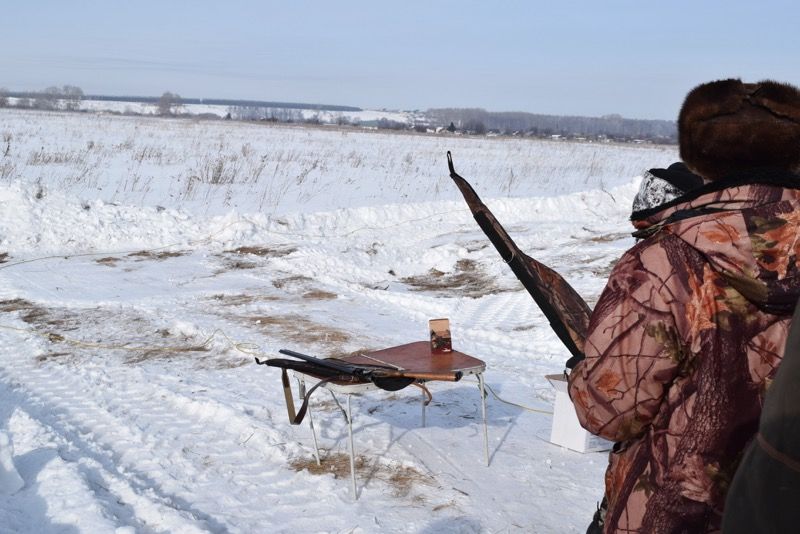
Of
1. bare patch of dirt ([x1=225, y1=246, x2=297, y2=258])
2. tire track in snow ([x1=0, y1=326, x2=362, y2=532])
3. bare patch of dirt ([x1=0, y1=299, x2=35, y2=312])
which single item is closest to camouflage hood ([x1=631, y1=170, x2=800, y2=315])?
tire track in snow ([x1=0, y1=326, x2=362, y2=532])

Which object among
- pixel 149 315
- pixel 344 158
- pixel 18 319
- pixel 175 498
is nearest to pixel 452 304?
pixel 149 315

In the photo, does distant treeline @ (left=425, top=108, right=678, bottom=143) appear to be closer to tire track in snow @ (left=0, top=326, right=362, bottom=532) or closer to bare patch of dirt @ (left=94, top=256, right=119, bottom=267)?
bare patch of dirt @ (left=94, top=256, right=119, bottom=267)

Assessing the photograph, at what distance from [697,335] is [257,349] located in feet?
20.9

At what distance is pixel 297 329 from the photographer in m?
8.70

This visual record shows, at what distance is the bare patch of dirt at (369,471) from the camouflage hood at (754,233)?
10.6ft

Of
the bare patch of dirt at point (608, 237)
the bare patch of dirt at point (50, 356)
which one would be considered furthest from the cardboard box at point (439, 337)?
the bare patch of dirt at point (608, 237)

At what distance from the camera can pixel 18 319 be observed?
8.95 meters

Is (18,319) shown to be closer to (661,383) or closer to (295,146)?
(661,383)

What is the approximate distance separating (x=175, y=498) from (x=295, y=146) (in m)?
30.5

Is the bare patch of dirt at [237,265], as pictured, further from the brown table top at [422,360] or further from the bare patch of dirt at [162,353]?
the brown table top at [422,360]

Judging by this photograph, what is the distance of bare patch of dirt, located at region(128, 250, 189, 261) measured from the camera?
505 inches

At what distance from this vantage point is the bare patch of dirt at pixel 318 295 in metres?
10.4

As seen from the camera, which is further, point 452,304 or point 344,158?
point 344,158

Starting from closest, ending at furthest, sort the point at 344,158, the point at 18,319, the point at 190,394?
the point at 190,394 → the point at 18,319 → the point at 344,158
